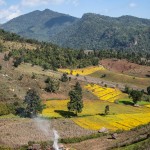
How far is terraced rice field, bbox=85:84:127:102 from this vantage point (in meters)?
156

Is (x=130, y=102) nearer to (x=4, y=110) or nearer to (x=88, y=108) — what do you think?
(x=88, y=108)

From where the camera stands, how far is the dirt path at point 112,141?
8019cm

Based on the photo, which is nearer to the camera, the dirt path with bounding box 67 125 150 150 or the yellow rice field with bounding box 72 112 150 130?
the dirt path with bounding box 67 125 150 150

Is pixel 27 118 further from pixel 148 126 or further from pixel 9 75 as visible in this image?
pixel 9 75

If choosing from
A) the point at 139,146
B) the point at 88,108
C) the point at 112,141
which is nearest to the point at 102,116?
the point at 88,108

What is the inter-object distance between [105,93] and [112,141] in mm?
78959

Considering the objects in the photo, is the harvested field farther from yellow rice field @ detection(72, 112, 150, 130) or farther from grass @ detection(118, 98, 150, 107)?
grass @ detection(118, 98, 150, 107)

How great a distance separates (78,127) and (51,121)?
23.8ft

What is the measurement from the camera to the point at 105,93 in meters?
164

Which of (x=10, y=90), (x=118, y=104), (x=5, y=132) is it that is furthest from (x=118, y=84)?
(x=5, y=132)

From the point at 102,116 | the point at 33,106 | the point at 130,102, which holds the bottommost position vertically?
the point at 130,102

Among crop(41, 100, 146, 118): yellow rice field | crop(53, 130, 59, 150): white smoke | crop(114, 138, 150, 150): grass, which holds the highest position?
crop(114, 138, 150, 150): grass

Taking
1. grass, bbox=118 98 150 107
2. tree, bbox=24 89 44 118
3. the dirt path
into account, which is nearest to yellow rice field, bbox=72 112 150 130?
tree, bbox=24 89 44 118

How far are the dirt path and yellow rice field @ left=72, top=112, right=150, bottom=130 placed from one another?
1244 cm
